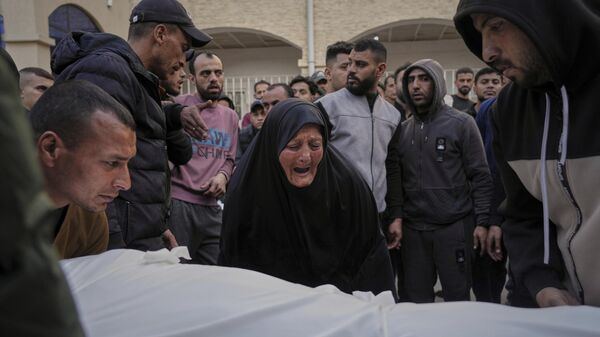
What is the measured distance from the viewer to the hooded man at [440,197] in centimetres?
369

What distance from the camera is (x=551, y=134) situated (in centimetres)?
179

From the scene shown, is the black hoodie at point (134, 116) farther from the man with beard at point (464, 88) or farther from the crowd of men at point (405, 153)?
the man with beard at point (464, 88)

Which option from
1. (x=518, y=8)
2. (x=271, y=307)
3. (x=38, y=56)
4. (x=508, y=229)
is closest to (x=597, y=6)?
(x=518, y=8)

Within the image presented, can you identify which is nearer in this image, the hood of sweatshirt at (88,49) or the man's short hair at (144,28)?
the hood of sweatshirt at (88,49)

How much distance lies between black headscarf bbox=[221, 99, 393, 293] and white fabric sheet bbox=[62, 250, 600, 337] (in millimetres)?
953

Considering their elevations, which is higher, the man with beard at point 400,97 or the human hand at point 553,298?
the man with beard at point 400,97

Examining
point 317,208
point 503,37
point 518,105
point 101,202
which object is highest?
point 503,37

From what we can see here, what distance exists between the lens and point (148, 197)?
7.81 feet

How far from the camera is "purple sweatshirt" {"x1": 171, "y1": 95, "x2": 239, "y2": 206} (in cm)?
387

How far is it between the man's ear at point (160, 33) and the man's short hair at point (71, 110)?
863 mm

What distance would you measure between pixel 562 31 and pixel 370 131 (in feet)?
7.07

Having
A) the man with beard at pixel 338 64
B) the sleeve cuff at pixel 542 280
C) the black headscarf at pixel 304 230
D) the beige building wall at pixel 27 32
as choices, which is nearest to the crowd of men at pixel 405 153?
the sleeve cuff at pixel 542 280

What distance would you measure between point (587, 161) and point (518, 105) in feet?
1.23

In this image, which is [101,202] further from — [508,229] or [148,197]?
[508,229]
